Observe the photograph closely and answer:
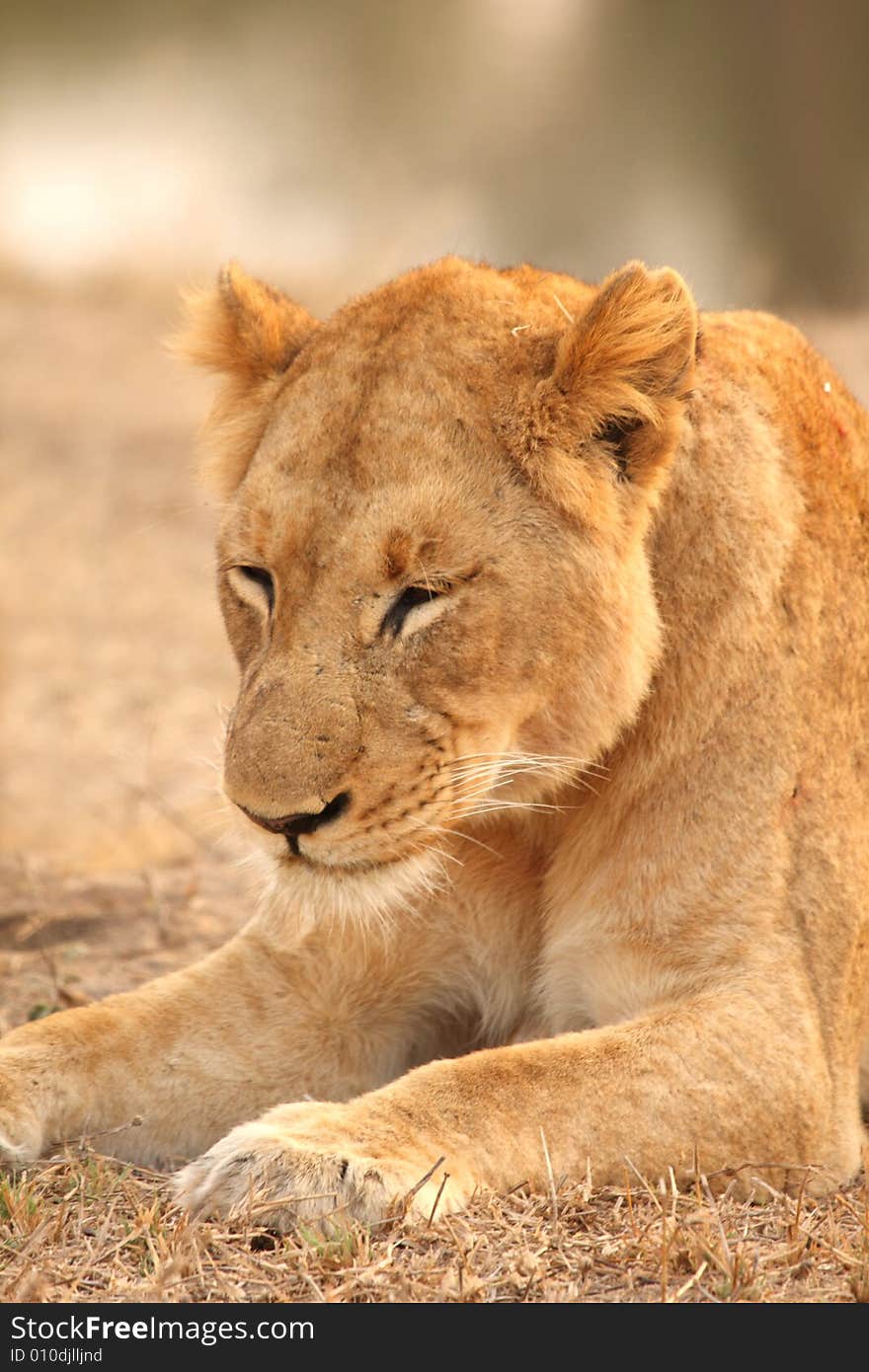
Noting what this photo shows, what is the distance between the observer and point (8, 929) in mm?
4793

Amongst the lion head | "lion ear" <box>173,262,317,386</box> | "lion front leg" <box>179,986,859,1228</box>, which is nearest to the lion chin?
the lion head

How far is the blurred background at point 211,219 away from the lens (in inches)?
263

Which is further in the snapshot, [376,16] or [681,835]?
[376,16]

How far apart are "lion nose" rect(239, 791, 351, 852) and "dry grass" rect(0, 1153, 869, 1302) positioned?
565mm

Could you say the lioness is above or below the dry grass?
above

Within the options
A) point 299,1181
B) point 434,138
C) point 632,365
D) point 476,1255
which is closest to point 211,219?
point 434,138

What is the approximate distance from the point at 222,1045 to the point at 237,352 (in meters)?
1.28

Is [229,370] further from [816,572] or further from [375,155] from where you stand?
[375,155]

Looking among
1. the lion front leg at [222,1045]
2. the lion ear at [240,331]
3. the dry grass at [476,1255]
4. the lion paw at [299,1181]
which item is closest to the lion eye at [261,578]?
the lion ear at [240,331]

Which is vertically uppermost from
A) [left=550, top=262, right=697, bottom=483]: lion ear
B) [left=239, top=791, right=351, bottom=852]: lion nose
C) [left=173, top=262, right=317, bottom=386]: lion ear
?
[left=173, top=262, right=317, bottom=386]: lion ear

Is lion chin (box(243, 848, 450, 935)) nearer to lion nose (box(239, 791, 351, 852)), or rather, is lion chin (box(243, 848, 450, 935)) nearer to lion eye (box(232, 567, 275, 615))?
lion nose (box(239, 791, 351, 852))

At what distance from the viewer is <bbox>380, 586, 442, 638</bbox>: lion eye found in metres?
2.61

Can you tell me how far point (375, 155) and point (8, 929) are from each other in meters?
8.63

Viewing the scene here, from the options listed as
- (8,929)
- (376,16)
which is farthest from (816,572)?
(376,16)
